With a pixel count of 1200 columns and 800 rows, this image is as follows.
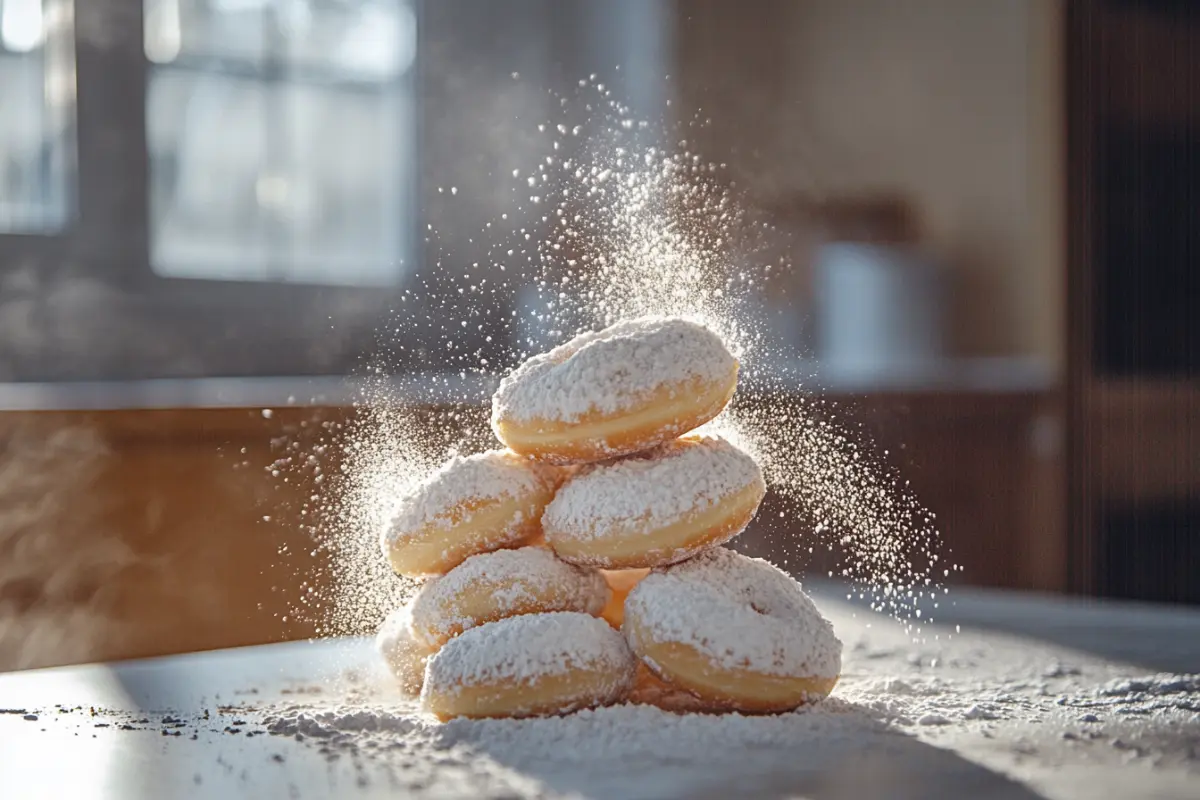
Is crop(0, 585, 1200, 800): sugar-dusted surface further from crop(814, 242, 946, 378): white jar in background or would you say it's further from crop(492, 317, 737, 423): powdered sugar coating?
crop(814, 242, 946, 378): white jar in background

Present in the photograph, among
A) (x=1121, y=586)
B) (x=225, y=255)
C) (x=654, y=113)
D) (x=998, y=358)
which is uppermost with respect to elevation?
(x=654, y=113)

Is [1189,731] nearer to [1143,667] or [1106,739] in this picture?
[1106,739]

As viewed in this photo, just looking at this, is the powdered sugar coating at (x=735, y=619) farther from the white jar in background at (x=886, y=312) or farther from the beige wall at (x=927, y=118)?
the white jar in background at (x=886, y=312)

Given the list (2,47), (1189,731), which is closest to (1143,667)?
(1189,731)

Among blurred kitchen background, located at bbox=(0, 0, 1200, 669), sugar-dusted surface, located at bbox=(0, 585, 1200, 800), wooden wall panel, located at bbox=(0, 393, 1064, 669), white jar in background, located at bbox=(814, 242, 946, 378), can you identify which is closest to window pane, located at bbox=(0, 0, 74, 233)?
blurred kitchen background, located at bbox=(0, 0, 1200, 669)

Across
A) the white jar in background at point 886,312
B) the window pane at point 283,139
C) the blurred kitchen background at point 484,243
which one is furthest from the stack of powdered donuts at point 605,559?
the window pane at point 283,139

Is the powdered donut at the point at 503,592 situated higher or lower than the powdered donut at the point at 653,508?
lower
